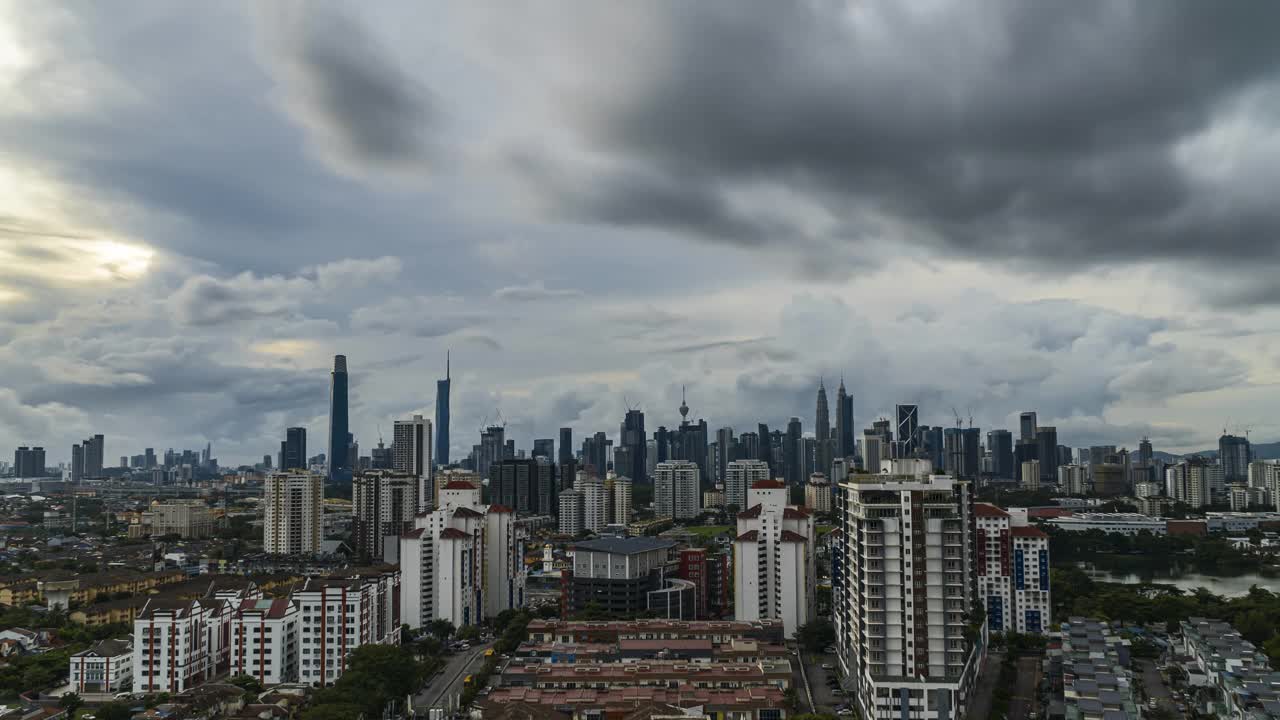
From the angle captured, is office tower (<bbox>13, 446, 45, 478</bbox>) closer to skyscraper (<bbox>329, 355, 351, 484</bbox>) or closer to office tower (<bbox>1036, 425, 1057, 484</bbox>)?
skyscraper (<bbox>329, 355, 351, 484</bbox>)

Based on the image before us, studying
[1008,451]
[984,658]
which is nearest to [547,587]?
[984,658]

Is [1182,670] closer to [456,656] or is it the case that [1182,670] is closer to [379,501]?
[456,656]

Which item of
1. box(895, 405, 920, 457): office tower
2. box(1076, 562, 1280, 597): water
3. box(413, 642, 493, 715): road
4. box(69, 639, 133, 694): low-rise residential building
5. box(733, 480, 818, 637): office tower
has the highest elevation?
box(895, 405, 920, 457): office tower

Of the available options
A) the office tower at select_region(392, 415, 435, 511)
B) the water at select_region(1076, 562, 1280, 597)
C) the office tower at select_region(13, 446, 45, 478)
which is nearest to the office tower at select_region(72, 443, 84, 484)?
the office tower at select_region(13, 446, 45, 478)

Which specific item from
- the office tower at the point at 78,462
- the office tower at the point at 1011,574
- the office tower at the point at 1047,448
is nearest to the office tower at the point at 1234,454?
the office tower at the point at 1047,448

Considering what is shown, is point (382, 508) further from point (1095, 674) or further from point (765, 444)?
point (765, 444)

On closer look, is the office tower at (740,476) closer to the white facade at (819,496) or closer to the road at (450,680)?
the white facade at (819,496)
